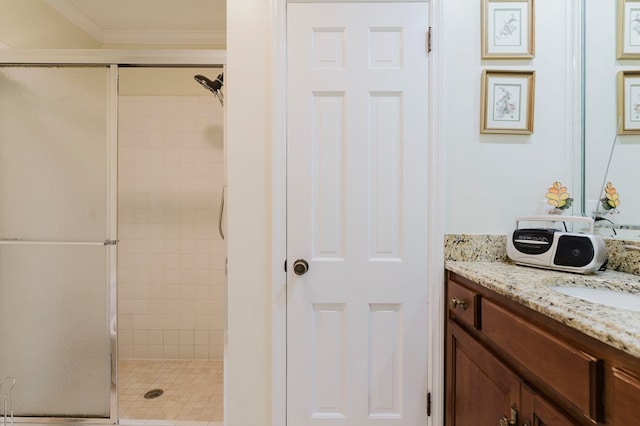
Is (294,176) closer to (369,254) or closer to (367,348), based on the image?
(369,254)

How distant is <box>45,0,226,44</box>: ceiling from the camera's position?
6.82ft

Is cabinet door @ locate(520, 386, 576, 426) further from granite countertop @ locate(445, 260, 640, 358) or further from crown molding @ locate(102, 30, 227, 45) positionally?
crown molding @ locate(102, 30, 227, 45)

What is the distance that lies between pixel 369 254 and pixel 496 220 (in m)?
0.62

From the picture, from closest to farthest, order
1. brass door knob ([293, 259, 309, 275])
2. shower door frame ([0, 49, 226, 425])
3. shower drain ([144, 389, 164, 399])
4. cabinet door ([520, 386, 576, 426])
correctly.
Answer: cabinet door ([520, 386, 576, 426]) < brass door knob ([293, 259, 309, 275]) < shower door frame ([0, 49, 226, 425]) < shower drain ([144, 389, 164, 399])

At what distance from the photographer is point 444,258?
1379mm

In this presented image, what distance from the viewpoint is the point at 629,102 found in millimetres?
1250

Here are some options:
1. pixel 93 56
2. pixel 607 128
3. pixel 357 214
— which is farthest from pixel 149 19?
pixel 607 128

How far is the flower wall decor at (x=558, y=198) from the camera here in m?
1.31

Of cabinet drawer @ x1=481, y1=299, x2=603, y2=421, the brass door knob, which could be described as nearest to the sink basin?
cabinet drawer @ x1=481, y1=299, x2=603, y2=421

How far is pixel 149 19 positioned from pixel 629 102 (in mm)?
2878

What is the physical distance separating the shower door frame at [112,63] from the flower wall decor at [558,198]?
163 centimetres

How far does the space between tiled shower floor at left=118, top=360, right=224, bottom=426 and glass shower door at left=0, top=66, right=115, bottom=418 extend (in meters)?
0.26

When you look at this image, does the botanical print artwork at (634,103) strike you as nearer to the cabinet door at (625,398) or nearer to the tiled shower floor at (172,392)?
the cabinet door at (625,398)

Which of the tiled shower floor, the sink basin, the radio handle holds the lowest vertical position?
the tiled shower floor
